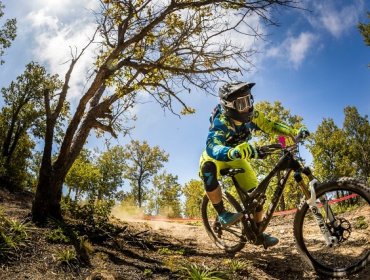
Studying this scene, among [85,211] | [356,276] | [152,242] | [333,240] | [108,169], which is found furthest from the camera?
[108,169]

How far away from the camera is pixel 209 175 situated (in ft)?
18.8

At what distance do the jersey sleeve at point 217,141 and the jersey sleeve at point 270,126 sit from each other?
2.19 feet

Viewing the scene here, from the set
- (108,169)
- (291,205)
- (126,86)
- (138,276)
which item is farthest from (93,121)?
(108,169)

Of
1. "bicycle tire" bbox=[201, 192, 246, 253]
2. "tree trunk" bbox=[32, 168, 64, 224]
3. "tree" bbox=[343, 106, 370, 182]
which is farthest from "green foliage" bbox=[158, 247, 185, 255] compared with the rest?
"tree" bbox=[343, 106, 370, 182]

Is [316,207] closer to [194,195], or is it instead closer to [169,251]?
[169,251]

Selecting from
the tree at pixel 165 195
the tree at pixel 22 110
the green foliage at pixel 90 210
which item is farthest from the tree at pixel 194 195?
the green foliage at pixel 90 210

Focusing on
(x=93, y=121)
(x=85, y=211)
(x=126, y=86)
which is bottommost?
(x=85, y=211)

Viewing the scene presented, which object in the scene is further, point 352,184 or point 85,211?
point 85,211

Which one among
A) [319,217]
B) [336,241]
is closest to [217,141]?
[319,217]

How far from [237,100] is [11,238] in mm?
4256

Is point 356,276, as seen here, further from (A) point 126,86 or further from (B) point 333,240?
(A) point 126,86

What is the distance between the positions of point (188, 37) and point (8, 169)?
14577 millimetres

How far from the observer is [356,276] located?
446cm

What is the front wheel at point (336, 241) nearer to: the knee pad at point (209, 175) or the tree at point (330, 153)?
the knee pad at point (209, 175)
